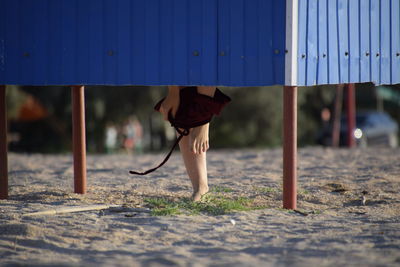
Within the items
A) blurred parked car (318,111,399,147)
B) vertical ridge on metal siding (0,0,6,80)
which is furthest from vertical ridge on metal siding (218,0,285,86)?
blurred parked car (318,111,399,147)

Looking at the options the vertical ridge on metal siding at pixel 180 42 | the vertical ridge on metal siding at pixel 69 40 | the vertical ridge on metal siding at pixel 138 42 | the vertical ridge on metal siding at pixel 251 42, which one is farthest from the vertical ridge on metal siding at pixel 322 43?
the vertical ridge on metal siding at pixel 69 40

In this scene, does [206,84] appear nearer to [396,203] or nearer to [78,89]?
[78,89]

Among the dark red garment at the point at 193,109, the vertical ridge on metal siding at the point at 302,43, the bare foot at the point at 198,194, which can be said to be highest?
the vertical ridge on metal siding at the point at 302,43

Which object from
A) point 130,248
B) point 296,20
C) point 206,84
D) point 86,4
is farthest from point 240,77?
point 130,248

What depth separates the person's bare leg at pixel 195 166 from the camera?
6414 millimetres

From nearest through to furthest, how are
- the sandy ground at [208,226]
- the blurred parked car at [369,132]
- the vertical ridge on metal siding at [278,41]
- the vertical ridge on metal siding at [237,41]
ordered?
the sandy ground at [208,226] < the vertical ridge on metal siding at [278,41] < the vertical ridge on metal siding at [237,41] < the blurred parked car at [369,132]

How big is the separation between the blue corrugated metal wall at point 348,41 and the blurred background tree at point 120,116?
17852 millimetres

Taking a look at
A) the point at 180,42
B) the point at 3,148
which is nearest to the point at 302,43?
the point at 180,42

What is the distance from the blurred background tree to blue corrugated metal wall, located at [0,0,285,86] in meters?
18.2

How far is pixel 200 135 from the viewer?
6.33 m

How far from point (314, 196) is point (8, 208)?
303 cm

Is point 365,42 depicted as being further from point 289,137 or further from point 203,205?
point 203,205

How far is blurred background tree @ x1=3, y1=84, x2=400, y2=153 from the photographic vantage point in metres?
25.8

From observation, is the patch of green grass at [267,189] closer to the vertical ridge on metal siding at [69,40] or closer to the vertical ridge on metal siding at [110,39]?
the vertical ridge on metal siding at [110,39]
